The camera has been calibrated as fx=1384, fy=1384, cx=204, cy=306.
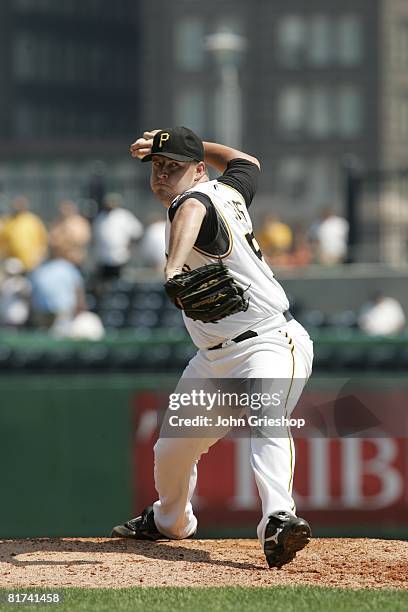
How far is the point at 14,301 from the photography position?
13.5 m

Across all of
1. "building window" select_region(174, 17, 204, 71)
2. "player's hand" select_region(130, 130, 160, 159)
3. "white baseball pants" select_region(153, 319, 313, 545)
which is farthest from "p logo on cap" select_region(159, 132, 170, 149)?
"building window" select_region(174, 17, 204, 71)

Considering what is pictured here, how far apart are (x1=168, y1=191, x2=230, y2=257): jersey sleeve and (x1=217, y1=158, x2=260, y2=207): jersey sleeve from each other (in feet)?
1.40

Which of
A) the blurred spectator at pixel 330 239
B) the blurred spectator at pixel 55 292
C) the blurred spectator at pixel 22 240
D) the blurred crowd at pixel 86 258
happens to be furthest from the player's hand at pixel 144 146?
the blurred spectator at pixel 330 239

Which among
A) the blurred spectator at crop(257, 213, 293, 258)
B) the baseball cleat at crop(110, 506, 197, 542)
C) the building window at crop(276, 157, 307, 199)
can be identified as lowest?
the baseball cleat at crop(110, 506, 197, 542)

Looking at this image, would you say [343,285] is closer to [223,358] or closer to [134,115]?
[223,358]

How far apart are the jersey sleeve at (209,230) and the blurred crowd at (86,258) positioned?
448 cm

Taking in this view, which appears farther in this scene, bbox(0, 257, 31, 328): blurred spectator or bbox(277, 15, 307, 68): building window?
bbox(277, 15, 307, 68): building window

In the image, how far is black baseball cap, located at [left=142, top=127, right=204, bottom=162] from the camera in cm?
649

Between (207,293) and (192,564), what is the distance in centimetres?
144

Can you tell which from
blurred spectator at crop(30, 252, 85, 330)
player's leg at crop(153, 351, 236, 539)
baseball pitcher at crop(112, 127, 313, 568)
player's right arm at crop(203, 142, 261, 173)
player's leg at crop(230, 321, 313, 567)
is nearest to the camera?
baseball pitcher at crop(112, 127, 313, 568)

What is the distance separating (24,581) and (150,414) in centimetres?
266

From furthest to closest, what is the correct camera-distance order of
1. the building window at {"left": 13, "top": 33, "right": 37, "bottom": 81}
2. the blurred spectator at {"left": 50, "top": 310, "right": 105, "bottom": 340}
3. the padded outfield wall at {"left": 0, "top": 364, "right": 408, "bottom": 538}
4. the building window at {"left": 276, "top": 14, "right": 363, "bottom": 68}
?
the building window at {"left": 13, "top": 33, "right": 37, "bottom": 81} → the building window at {"left": 276, "top": 14, "right": 363, "bottom": 68} → the blurred spectator at {"left": 50, "top": 310, "right": 105, "bottom": 340} → the padded outfield wall at {"left": 0, "top": 364, "right": 408, "bottom": 538}

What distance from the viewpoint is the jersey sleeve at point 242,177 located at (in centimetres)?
679

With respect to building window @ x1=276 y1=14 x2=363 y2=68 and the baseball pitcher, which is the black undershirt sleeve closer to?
the baseball pitcher
